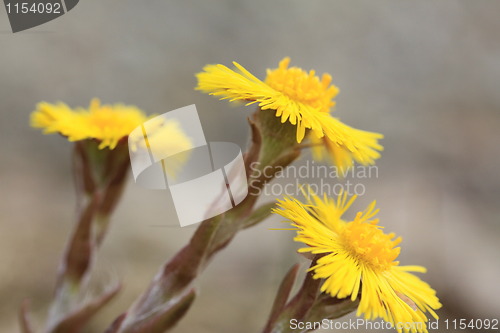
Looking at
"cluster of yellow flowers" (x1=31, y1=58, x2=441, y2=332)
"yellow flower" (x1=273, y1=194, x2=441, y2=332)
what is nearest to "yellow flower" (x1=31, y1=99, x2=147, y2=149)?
"cluster of yellow flowers" (x1=31, y1=58, x2=441, y2=332)

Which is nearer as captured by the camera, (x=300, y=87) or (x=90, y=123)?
(x=300, y=87)

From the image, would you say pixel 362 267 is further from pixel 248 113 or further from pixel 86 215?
pixel 248 113

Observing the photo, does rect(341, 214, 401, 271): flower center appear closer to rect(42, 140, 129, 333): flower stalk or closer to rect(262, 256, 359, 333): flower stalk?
rect(262, 256, 359, 333): flower stalk

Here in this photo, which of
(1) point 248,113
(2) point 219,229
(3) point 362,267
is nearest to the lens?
(3) point 362,267

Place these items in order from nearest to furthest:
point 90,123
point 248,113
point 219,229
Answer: point 219,229, point 90,123, point 248,113

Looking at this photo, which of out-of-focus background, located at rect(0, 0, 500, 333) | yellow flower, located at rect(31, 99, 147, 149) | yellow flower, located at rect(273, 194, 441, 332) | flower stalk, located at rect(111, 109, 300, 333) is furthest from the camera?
out-of-focus background, located at rect(0, 0, 500, 333)

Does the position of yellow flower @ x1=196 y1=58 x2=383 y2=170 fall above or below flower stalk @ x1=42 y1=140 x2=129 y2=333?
above

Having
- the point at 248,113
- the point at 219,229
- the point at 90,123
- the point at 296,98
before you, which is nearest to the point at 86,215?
the point at 90,123

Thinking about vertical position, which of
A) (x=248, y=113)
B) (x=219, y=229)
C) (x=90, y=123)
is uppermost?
(x=90, y=123)
